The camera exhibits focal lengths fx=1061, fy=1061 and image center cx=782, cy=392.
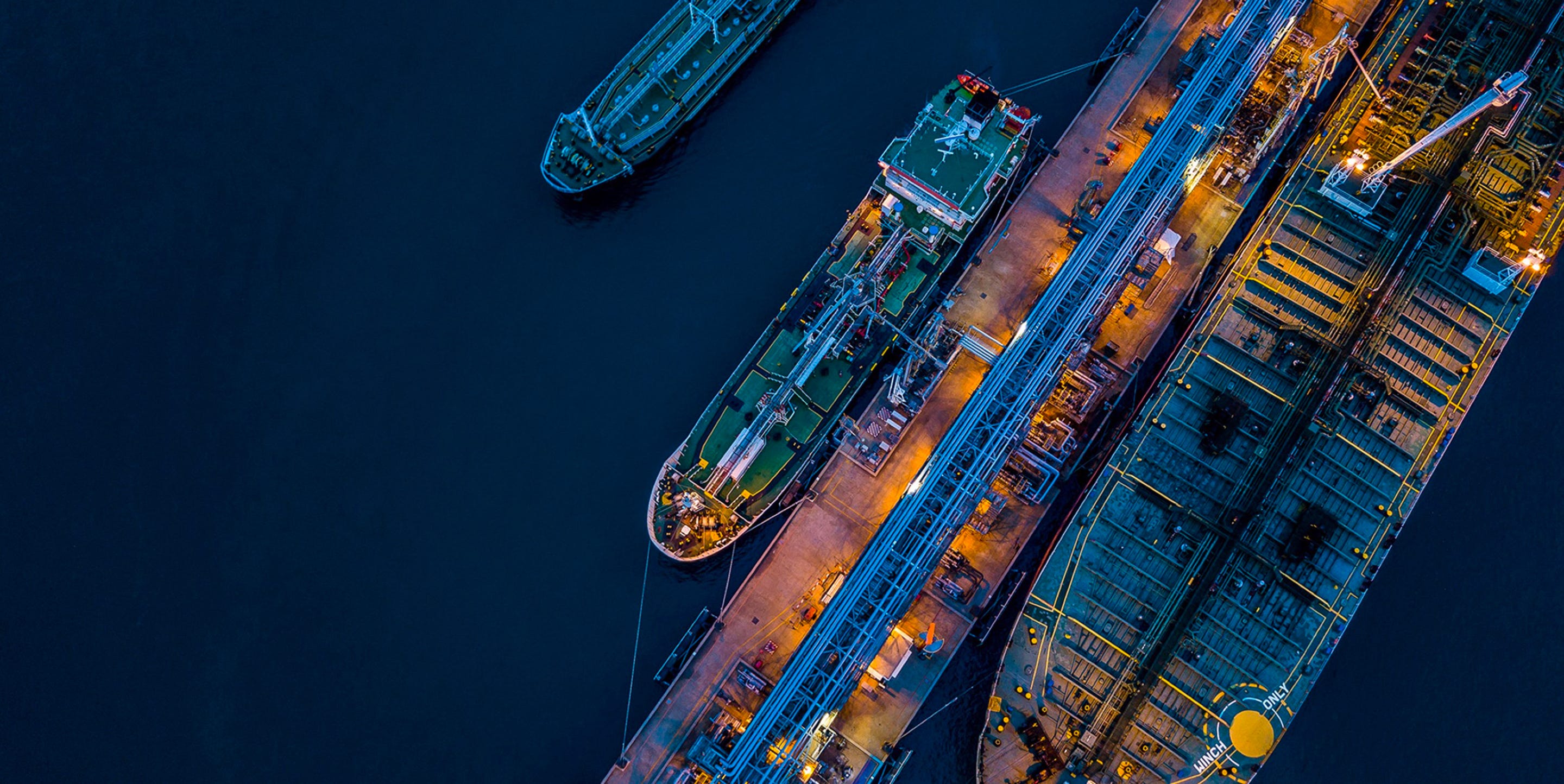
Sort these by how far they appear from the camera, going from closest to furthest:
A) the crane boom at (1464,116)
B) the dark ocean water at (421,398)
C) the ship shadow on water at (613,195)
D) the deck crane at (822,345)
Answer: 1. the crane boom at (1464,116)
2. the dark ocean water at (421,398)
3. the deck crane at (822,345)
4. the ship shadow on water at (613,195)

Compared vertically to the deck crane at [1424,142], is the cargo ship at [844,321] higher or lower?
lower

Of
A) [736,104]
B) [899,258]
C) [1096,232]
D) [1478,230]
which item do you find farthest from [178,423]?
[1478,230]

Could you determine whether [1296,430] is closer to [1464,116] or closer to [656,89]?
[1464,116]

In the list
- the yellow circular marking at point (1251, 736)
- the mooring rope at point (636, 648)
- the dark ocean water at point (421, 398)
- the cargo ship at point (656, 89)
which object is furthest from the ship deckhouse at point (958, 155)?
the yellow circular marking at point (1251, 736)

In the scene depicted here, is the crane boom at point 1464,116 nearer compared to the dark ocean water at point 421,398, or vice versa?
the crane boom at point 1464,116

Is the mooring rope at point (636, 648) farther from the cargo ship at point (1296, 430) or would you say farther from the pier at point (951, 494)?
the cargo ship at point (1296, 430)

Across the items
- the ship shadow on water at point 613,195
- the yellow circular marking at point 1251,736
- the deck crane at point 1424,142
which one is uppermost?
the deck crane at point 1424,142
